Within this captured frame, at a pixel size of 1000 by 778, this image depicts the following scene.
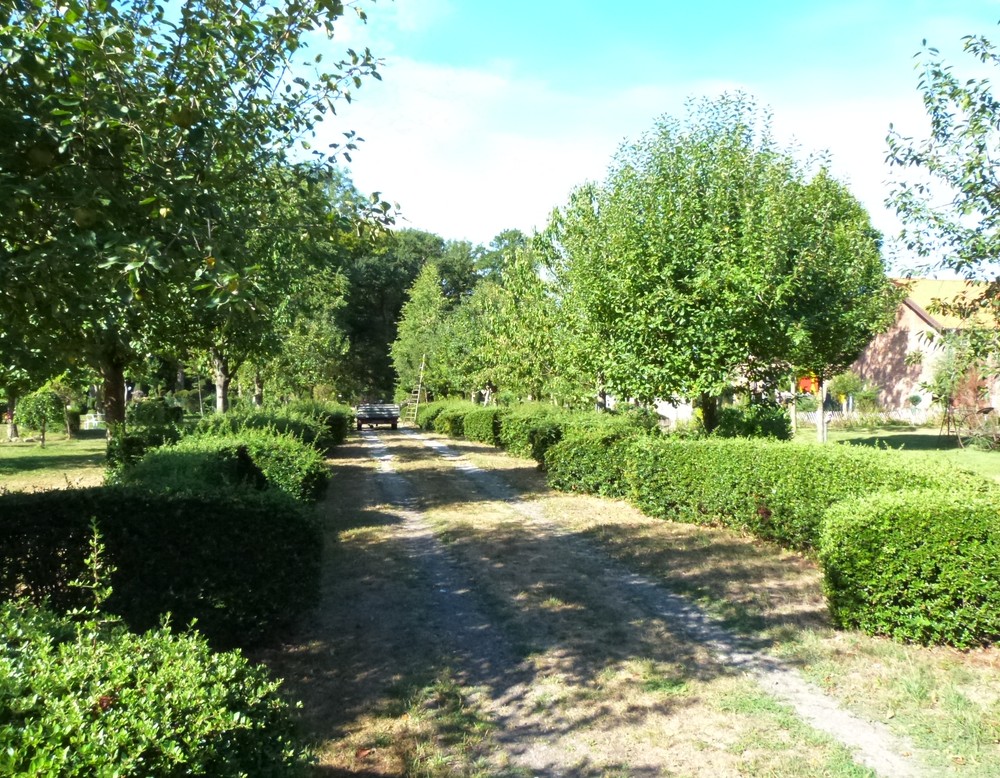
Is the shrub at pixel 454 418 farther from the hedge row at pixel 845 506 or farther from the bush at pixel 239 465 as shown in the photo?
the bush at pixel 239 465

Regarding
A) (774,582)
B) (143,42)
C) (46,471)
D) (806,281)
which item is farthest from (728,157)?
(46,471)

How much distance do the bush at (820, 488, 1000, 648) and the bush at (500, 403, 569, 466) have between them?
36.6 ft

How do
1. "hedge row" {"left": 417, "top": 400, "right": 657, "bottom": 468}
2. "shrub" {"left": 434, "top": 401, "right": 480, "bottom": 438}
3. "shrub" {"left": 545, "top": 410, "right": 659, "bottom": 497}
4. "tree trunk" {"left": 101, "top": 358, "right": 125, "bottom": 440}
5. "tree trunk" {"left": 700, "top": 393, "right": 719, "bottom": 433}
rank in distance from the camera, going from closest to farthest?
"shrub" {"left": 545, "top": 410, "right": 659, "bottom": 497} → "tree trunk" {"left": 700, "top": 393, "right": 719, "bottom": 433} → "tree trunk" {"left": 101, "top": 358, "right": 125, "bottom": 440} → "hedge row" {"left": 417, "top": 400, "right": 657, "bottom": 468} → "shrub" {"left": 434, "top": 401, "right": 480, "bottom": 438}

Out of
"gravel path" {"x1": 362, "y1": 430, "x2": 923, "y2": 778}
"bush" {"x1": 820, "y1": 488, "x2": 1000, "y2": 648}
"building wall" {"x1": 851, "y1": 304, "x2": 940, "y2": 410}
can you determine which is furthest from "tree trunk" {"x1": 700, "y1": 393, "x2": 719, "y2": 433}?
"building wall" {"x1": 851, "y1": 304, "x2": 940, "y2": 410}

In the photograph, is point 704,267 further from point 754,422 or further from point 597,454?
point 754,422

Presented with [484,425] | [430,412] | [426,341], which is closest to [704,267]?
[484,425]

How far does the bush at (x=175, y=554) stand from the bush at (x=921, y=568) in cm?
436

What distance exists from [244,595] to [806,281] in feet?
32.8

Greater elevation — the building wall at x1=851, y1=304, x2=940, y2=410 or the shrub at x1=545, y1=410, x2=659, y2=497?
the building wall at x1=851, y1=304, x2=940, y2=410

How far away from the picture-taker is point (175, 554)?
552cm

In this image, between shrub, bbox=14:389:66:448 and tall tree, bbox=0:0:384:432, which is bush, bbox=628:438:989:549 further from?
shrub, bbox=14:389:66:448

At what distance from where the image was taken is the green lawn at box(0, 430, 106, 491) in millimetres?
16609

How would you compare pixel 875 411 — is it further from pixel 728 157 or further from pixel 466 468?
pixel 728 157

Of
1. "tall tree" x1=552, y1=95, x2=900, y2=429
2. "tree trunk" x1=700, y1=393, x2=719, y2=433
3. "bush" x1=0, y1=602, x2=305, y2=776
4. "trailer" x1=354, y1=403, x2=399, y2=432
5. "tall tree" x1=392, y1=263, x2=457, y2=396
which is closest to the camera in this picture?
"bush" x1=0, y1=602, x2=305, y2=776
